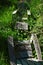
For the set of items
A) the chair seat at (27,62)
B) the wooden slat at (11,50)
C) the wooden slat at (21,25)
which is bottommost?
the chair seat at (27,62)

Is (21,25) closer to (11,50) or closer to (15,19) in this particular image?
(15,19)

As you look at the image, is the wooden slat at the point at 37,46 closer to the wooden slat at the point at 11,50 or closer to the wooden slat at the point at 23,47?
the wooden slat at the point at 23,47

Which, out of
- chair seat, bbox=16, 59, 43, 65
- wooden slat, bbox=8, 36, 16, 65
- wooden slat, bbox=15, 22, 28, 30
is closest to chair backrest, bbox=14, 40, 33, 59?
chair seat, bbox=16, 59, 43, 65

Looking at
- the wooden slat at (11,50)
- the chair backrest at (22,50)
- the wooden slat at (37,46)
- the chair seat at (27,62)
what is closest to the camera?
the wooden slat at (11,50)

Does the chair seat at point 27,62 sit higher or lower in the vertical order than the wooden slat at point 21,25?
lower

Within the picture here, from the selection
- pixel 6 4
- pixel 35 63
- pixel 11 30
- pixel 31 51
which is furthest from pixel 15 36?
pixel 6 4

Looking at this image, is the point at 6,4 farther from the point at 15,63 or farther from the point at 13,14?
the point at 15,63

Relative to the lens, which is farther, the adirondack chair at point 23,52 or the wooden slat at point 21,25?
the wooden slat at point 21,25

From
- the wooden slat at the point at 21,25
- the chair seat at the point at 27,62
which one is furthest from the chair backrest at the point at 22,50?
the wooden slat at the point at 21,25
